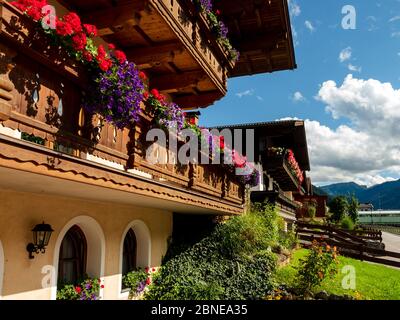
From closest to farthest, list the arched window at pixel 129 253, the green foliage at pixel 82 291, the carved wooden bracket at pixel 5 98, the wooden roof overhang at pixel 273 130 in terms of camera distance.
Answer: the carved wooden bracket at pixel 5 98 → the green foliage at pixel 82 291 → the arched window at pixel 129 253 → the wooden roof overhang at pixel 273 130

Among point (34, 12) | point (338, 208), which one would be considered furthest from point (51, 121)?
point (338, 208)

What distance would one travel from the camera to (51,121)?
4.30 m

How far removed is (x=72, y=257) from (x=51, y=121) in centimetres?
480

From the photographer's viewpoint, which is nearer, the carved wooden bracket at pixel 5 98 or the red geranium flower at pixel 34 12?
the carved wooden bracket at pixel 5 98

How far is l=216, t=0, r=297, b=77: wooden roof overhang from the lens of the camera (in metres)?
12.1

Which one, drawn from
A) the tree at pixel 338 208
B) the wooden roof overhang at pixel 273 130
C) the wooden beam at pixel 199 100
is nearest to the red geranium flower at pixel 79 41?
the wooden beam at pixel 199 100

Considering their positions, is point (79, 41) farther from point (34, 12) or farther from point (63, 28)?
point (34, 12)

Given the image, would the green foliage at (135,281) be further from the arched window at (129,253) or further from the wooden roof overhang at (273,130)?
the wooden roof overhang at (273,130)

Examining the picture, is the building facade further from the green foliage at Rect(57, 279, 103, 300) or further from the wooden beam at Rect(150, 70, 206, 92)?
the green foliage at Rect(57, 279, 103, 300)

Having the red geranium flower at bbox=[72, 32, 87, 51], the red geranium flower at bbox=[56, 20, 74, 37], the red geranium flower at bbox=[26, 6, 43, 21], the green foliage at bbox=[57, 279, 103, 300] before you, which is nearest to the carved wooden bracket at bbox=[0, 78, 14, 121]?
the red geranium flower at bbox=[26, 6, 43, 21]

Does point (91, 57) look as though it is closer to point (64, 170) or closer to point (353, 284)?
point (64, 170)

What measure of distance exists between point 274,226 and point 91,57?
1298 centimetres

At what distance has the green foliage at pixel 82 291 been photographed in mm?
7458
